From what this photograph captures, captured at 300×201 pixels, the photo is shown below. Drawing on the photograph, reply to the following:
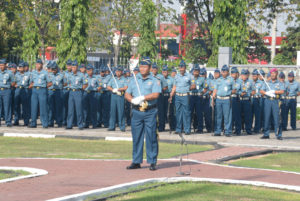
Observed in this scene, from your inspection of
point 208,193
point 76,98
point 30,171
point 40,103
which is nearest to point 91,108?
point 76,98

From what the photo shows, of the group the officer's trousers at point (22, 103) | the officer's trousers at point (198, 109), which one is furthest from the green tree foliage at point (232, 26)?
the officer's trousers at point (22, 103)

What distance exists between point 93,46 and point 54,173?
143 feet

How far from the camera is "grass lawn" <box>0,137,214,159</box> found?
45.1 feet

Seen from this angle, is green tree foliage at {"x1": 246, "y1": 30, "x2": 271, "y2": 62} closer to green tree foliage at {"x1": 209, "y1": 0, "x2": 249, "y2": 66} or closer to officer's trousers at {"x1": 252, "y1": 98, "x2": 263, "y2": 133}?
green tree foliage at {"x1": 209, "y1": 0, "x2": 249, "y2": 66}

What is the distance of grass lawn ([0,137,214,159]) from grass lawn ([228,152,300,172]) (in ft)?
5.10

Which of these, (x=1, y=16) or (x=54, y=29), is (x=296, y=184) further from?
(x=54, y=29)

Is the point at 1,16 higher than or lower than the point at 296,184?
higher

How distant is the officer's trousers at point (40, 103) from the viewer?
65.4 ft

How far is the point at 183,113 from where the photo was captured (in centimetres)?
1905

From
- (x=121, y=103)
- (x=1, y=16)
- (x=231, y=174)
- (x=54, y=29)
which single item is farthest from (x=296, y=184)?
(x=54, y=29)

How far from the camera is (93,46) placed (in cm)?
5397

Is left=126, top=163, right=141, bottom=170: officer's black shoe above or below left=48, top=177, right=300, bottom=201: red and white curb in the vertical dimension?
below

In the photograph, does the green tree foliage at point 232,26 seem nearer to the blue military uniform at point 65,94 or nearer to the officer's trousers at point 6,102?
the blue military uniform at point 65,94

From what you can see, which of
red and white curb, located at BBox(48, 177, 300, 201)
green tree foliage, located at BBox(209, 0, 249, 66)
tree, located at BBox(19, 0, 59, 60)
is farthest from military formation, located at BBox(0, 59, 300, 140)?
tree, located at BBox(19, 0, 59, 60)
